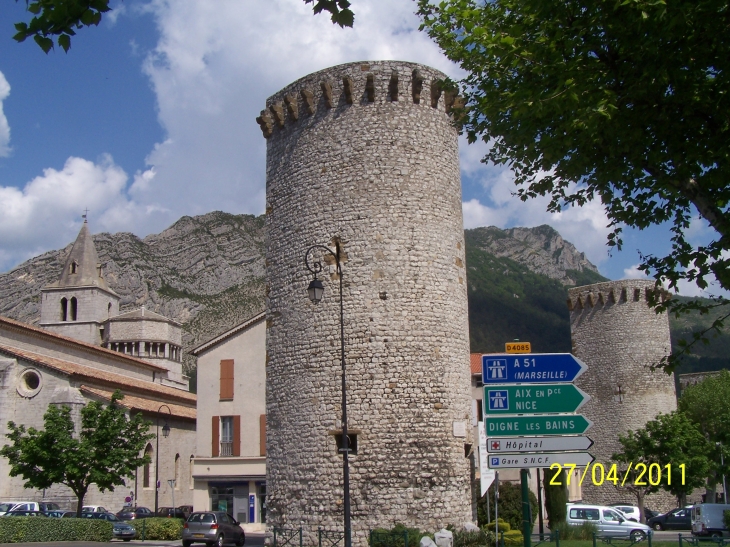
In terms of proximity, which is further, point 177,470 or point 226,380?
point 177,470

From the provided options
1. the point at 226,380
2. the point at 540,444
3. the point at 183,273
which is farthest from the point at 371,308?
the point at 183,273

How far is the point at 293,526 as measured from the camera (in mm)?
18250

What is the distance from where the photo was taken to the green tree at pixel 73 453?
91.4ft

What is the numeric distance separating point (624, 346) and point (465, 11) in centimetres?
3513

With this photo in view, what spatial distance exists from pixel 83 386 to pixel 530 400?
1296 inches

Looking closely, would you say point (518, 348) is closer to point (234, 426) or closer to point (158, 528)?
point (158, 528)

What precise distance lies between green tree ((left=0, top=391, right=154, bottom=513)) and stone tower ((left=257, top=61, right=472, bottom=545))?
11.8 m

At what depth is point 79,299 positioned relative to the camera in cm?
7000

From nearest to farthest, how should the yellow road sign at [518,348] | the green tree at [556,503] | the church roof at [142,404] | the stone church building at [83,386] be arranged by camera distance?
1. the yellow road sign at [518,348]
2. the green tree at [556,503]
3. the stone church building at [83,386]
4. the church roof at [142,404]

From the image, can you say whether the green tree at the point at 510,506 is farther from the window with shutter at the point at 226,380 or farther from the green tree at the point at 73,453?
the window with shutter at the point at 226,380

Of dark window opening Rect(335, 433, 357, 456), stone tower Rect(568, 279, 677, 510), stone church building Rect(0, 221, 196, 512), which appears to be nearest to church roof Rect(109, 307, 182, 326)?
stone church building Rect(0, 221, 196, 512)

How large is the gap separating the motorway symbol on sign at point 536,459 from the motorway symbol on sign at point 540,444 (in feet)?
0.21

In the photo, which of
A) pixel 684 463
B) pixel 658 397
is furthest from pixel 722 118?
pixel 658 397

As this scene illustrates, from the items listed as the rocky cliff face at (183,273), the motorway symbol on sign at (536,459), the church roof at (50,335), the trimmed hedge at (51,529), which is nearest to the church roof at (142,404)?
the church roof at (50,335)
